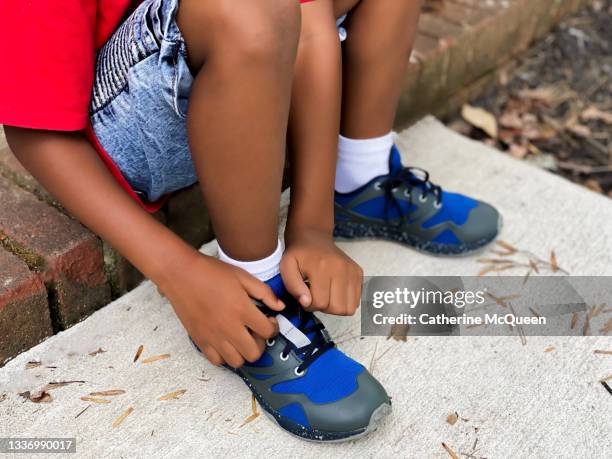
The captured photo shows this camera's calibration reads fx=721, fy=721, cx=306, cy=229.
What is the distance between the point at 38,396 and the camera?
1.22m

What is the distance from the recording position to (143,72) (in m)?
1.09

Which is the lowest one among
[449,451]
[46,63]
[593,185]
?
[593,185]

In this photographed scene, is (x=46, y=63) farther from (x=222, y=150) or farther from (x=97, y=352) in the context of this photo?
(x=97, y=352)

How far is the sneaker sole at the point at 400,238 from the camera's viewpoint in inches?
63.0

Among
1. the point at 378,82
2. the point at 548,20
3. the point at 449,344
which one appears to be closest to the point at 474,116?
the point at 548,20

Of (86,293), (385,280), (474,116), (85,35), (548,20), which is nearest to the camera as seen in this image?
(85,35)

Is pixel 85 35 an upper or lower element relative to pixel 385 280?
upper

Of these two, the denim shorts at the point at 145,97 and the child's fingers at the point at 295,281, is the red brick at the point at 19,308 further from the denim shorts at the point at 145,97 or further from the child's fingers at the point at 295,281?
the child's fingers at the point at 295,281

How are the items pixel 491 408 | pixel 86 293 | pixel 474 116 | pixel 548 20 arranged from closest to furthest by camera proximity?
1. pixel 491 408
2. pixel 86 293
3. pixel 474 116
4. pixel 548 20

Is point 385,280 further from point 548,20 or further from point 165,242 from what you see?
point 548,20

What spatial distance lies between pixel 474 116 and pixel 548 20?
24.5 inches

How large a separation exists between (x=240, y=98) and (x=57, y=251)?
51 centimetres

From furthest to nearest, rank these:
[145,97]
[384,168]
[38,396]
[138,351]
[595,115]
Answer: [595,115], [384,168], [138,351], [38,396], [145,97]

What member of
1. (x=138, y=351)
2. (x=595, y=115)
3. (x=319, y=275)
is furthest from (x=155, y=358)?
(x=595, y=115)
